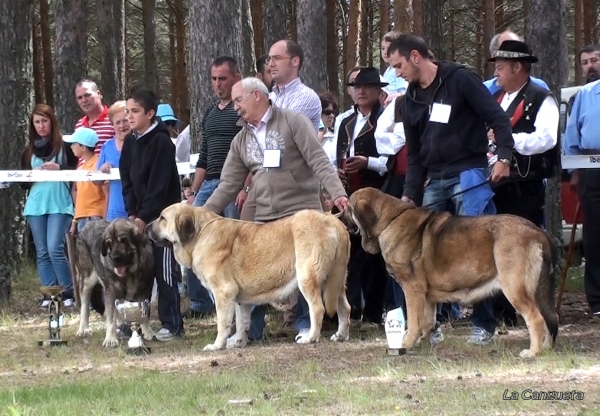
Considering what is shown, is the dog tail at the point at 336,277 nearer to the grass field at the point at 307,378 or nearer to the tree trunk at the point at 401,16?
the grass field at the point at 307,378

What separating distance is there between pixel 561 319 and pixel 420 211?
2.36 metres

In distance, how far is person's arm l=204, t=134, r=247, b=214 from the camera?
9016 mm

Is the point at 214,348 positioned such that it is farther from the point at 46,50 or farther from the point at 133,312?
the point at 46,50

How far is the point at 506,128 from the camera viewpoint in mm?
7688

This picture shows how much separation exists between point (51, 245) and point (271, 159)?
380 centimetres

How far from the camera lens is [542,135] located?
827 cm

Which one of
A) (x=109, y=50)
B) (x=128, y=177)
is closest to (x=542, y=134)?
(x=128, y=177)

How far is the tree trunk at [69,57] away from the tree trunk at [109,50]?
7.63ft

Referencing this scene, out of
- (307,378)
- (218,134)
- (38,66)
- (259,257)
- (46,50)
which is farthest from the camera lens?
(46,50)

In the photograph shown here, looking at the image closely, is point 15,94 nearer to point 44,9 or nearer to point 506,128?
point 506,128

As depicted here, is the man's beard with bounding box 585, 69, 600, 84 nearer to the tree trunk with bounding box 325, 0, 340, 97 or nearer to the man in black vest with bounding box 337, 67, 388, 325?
the man in black vest with bounding box 337, 67, 388, 325

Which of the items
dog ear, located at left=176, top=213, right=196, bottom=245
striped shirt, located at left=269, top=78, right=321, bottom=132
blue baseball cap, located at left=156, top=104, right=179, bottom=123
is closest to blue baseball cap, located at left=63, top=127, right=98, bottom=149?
blue baseball cap, located at left=156, top=104, right=179, bottom=123

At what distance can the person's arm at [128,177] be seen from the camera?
30.5ft

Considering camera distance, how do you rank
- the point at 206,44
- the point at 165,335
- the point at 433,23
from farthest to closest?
the point at 433,23 → the point at 206,44 → the point at 165,335
